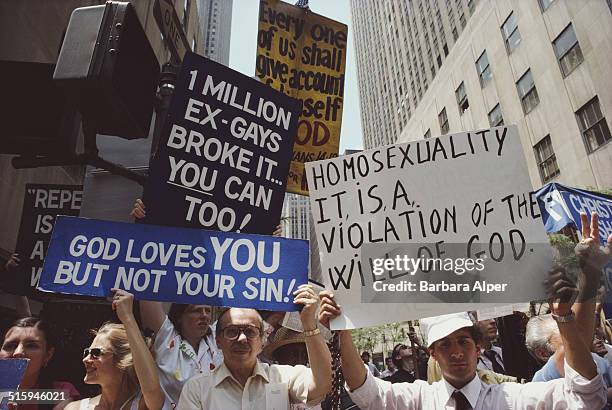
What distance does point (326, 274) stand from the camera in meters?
2.38

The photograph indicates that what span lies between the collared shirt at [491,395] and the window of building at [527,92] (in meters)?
20.1

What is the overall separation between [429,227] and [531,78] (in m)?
20.6

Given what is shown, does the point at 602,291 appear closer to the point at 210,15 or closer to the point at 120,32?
the point at 120,32

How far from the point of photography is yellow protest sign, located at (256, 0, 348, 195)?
189 inches

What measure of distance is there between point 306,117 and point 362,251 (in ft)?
9.19

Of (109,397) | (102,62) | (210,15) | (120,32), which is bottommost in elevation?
(109,397)

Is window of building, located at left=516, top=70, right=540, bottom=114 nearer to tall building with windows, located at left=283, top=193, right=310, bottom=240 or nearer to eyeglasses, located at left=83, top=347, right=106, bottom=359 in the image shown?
eyeglasses, located at left=83, top=347, right=106, bottom=359

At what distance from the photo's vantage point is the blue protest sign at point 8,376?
82.4 inches

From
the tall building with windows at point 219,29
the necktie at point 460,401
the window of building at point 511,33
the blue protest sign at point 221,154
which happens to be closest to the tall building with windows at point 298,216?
the tall building with windows at point 219,29

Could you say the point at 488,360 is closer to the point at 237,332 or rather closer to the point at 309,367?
the point at 309,367

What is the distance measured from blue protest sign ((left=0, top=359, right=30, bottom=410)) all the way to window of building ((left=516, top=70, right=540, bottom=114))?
2139 cm

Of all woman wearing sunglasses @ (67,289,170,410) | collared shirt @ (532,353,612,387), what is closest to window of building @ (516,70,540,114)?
collared shirt @ (532,353,612,387)

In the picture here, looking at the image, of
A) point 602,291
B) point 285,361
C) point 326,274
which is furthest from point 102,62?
point 602,291

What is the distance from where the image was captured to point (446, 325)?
237cm
